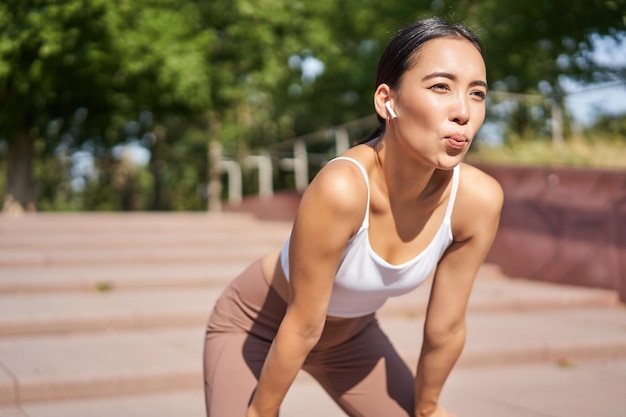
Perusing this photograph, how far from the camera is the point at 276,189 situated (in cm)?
2891

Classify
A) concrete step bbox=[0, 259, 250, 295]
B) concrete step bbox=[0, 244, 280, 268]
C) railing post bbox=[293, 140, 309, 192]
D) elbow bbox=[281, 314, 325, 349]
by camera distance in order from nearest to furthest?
elbow bbox=[281, 314, 325, 349]
concrete step bbox=[0, 259, 250, 295]
concrete step bbox=[0, 244, 280, 268]
railing post bbox=[293, 140, 309, 192]

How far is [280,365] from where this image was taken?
6.96ft

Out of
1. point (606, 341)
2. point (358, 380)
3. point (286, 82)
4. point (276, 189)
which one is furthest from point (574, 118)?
point (276, 189)

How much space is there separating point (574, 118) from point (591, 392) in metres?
6.41

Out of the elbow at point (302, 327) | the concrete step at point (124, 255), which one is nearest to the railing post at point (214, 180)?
the concrete step at point (124, 255)

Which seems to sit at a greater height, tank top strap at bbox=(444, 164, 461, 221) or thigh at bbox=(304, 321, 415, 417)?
tank top strap at bbox=(444, 164, 461, 221)

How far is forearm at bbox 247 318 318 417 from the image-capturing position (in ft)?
6.91

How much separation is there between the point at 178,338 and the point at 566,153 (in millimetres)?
6378

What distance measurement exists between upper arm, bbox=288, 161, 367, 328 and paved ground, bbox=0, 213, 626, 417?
249 centimetres

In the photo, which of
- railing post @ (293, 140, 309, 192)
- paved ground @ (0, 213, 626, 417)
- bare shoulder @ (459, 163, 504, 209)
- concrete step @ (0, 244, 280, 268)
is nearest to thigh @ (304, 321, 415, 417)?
bare shoulder @ (459, 163, 504, 209)

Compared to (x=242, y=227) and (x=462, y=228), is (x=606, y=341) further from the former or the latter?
(x=242, y=227)

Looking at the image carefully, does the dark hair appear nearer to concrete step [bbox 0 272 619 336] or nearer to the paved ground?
the paved ground

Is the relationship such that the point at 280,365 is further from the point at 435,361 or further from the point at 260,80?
the point at 260,80

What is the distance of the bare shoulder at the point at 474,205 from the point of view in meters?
2.26
